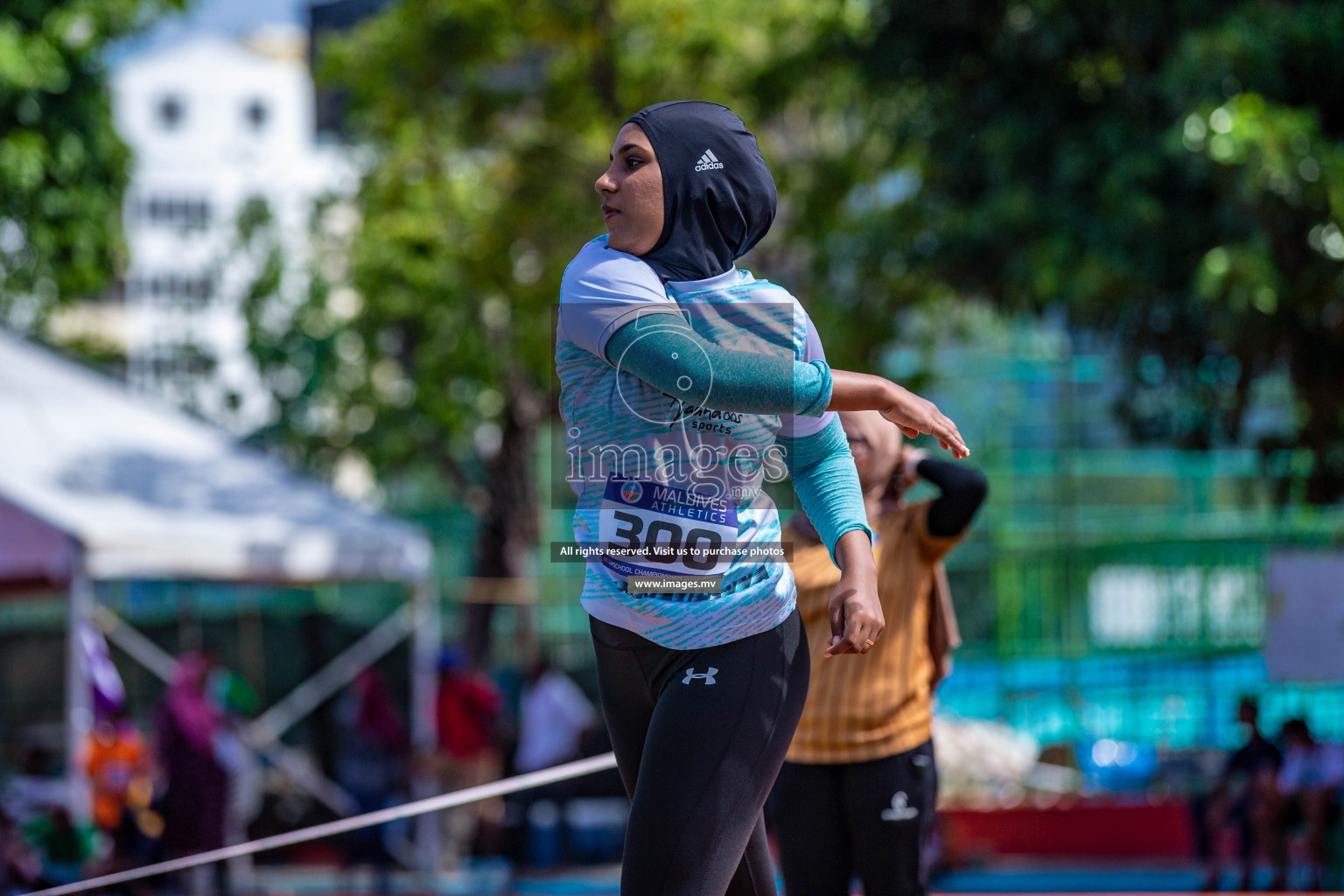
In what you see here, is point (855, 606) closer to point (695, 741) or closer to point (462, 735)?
point (695, 741)

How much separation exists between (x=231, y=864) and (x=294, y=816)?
7.17ft

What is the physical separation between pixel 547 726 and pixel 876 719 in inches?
325

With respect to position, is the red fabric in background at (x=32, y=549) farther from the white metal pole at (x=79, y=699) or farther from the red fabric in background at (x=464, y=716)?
the red fabric in background at (x=464, y=716)

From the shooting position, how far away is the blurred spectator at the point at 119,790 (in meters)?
8.73

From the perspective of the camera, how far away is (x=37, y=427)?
9383mm

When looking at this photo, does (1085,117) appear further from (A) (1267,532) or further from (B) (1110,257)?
(A) (1267,532)

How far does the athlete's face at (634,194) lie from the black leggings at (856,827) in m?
1.45

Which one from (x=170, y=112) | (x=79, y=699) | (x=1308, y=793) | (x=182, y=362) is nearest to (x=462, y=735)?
(x=79, y=699)

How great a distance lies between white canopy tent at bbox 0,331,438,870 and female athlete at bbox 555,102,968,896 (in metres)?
6.94

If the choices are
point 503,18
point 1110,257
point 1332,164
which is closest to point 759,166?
point 1332,164

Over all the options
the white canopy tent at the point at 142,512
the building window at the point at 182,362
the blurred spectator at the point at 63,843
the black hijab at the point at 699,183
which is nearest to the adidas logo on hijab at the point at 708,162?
the black hijab at the point at 699,183

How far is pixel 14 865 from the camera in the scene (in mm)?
7188

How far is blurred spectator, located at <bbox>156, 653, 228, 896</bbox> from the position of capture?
8578 millimetres

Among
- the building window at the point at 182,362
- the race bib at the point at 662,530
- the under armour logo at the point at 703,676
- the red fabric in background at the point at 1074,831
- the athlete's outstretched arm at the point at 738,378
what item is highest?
the building window at the point at 182,362
